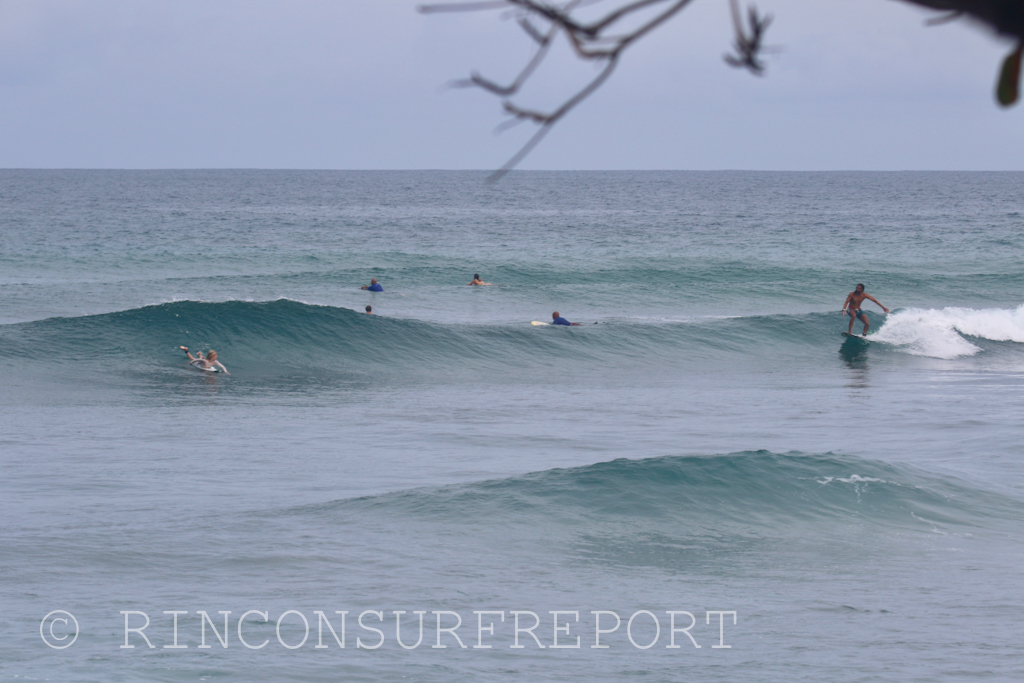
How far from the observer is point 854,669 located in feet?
24.9

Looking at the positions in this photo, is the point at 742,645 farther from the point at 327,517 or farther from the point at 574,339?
the point at 574,339

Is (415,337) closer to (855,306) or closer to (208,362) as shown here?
(208,362)

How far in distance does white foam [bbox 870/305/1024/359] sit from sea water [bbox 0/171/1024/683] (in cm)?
10

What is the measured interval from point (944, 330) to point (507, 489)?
20.0 m

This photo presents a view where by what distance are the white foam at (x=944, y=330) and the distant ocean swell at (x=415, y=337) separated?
3 cm

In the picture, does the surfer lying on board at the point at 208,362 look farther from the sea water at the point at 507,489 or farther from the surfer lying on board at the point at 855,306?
the surfer lying on board at the point at 855,306

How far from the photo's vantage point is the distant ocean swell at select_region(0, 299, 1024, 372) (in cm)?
2569

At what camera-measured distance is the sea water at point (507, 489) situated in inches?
318

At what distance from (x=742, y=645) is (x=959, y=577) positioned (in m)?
2.83

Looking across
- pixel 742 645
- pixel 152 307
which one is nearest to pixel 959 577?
pixel 742 645

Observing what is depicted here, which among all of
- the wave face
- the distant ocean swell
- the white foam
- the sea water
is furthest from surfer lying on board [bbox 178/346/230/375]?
the white foam

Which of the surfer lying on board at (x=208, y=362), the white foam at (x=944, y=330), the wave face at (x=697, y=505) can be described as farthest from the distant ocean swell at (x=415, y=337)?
the wave face at (x=697, y=505)

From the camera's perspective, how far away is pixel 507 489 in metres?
12.6

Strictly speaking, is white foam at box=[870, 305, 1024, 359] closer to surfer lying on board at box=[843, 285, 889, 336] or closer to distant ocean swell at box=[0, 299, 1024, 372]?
distant ocean swell at box=[0, 299, 1024, 372]
